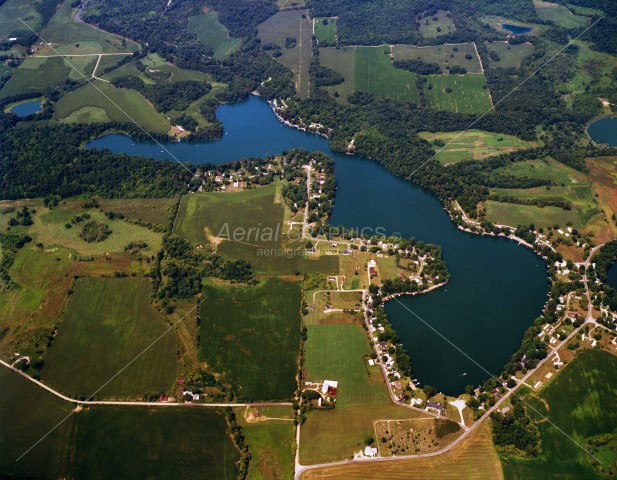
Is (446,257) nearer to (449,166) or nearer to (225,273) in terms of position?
(449,166)

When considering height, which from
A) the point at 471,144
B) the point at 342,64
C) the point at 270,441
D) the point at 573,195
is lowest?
the point at 270,441

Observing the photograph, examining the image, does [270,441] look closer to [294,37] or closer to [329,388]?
[329,388]

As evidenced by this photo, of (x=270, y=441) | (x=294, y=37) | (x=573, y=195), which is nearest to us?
(x=270, y=441)

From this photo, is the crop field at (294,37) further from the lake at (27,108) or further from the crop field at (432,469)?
the crop field at (432,469)

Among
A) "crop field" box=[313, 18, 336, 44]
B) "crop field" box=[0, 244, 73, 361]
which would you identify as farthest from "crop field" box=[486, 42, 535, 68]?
"crop field" box=[0, 244, 73, 361]

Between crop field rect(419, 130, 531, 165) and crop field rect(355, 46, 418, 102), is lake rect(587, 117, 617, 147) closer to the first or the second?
crop field rect(419, 130, 531, 165)

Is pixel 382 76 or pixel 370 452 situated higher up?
pixel 382 76

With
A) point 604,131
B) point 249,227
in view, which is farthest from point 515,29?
point 249,227

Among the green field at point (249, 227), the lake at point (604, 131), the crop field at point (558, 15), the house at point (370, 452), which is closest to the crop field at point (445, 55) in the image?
the crop field at point (558, 15)
